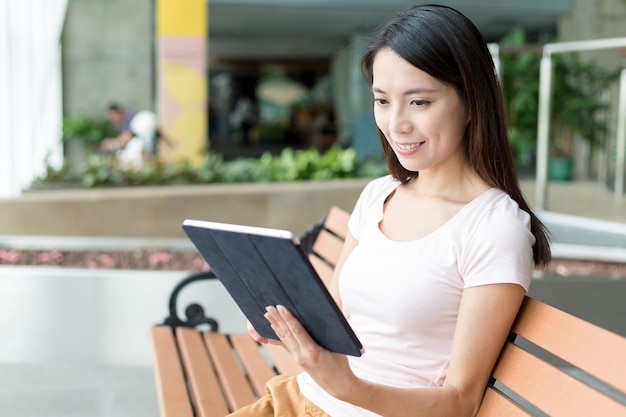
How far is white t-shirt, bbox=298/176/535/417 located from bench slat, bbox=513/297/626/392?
131 millimetres

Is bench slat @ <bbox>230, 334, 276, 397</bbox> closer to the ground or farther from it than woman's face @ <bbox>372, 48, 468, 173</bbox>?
closer to the ground

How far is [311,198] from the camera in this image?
25.2ft

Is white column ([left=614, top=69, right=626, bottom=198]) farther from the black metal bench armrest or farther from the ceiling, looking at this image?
the black metal bench armrest

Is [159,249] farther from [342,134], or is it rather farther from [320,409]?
[342,134]

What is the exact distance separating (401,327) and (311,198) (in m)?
5.84

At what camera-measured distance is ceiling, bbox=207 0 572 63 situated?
17.3 metres

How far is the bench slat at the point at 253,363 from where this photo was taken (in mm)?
2846

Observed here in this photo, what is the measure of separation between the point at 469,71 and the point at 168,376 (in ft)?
5.11

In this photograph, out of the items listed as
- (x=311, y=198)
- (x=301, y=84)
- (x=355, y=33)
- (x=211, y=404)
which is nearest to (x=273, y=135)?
(x=301, y=84)

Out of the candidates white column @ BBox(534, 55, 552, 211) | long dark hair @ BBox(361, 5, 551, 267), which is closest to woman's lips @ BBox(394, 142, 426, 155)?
long dark hair @ BBox(361, 5, 551, 267)

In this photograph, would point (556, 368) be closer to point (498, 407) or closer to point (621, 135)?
point (498, 407)

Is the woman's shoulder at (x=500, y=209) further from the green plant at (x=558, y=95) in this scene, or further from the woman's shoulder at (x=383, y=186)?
the green plant at (x=558, y=95)

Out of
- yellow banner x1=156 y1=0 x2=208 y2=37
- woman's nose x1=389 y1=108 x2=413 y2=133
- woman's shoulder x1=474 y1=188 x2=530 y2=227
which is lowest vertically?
woman's shoulder x1=474 y1=188 x2=530 y2=227

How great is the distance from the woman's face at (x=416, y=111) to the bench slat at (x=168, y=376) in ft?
3.57
